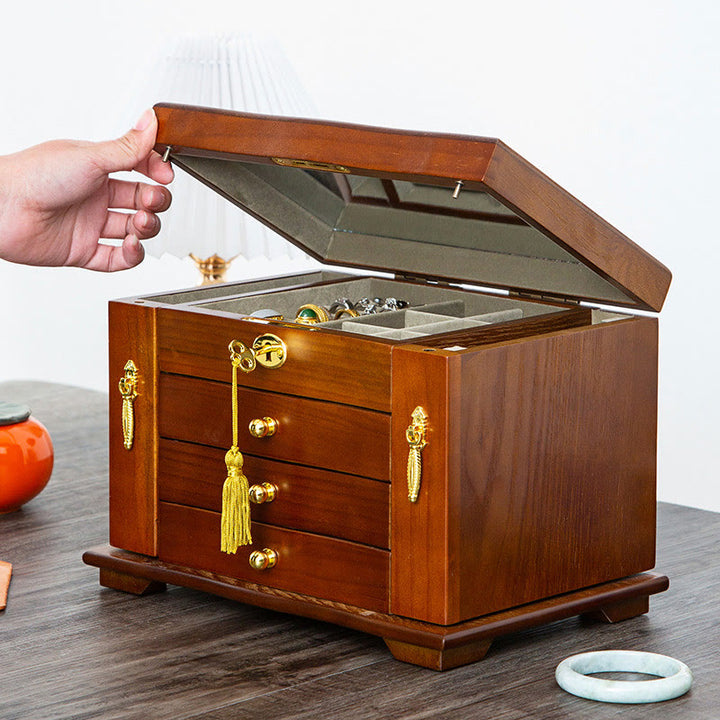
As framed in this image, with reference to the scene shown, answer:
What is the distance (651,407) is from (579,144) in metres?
1.54

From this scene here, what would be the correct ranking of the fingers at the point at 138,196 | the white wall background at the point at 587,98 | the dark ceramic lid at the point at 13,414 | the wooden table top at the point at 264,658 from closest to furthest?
the wooden table top at the point at 264,658 < the fingers at the point at 138,196 < the dark ceramic lid at the point at 13,414 < the white wall background at the point at 587,98

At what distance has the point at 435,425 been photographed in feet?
4.68

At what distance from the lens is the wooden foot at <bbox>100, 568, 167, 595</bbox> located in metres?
1.71

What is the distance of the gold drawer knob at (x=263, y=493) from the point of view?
159 cm

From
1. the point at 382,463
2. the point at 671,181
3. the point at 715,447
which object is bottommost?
the point at 715,447

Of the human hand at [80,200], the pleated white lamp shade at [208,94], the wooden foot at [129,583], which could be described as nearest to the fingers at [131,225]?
the human hand at [80,200]

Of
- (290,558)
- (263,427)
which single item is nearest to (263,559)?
(290,558)

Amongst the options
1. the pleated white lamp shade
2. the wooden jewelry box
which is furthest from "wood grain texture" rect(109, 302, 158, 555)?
the pleated white lamp shade

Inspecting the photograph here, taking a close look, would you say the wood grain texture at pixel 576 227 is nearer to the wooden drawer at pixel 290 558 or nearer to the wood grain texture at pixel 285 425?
the wood grain texture at pixel 285 425

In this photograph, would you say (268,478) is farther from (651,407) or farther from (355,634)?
(651,407)

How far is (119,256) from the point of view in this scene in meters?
1.93

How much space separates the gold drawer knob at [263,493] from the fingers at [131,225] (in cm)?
44

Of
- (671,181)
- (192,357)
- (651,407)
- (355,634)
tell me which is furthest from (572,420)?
(671,181)

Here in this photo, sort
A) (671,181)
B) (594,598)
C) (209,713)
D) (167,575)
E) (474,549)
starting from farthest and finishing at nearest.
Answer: (671,181) → (167,575) → (594,598) → (474,549) → (209,713)
